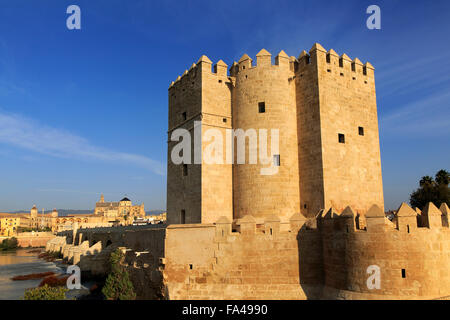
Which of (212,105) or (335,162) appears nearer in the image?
(335,162)

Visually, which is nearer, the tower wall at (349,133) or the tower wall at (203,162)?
the tower wall at (349,133)

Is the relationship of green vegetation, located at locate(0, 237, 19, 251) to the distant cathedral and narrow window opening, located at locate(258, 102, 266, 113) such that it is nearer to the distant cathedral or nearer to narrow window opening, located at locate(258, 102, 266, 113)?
the distant cathedral

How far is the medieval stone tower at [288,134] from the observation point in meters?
16.6

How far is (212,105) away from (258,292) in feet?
32.9

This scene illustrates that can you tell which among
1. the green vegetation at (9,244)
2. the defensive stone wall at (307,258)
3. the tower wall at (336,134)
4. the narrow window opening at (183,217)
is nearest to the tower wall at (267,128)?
the tower wall at (336,134)

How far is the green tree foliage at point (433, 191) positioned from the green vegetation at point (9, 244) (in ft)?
229

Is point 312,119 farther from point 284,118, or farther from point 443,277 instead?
point 443,277

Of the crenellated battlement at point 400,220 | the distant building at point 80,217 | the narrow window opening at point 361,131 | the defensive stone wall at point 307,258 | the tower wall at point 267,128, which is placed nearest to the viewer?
the defensive stone wall at point 307,258

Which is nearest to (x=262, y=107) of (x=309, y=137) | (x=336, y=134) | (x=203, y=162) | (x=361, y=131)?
(x=309, y=137)

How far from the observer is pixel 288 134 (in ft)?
57.1

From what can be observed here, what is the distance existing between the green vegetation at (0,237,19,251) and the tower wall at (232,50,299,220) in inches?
2560

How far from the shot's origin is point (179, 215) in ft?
63.1

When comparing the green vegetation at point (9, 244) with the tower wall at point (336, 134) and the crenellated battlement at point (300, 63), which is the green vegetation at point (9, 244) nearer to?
the crenellated battlement at point (300, 63)
